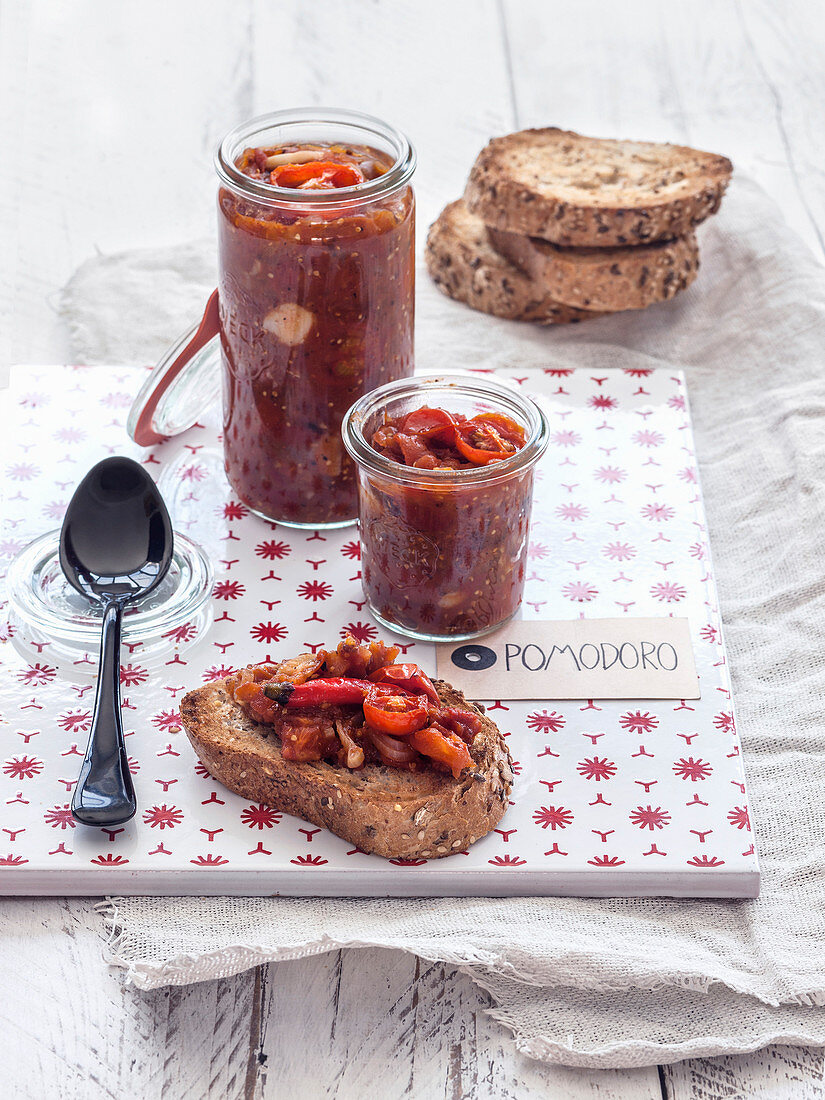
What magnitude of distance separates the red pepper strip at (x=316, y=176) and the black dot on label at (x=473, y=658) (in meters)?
0.77

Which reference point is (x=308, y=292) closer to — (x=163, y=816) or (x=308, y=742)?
(x=308, y=742)

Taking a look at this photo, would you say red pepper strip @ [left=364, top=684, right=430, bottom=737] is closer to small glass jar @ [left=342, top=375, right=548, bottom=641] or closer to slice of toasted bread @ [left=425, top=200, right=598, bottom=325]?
small glass jar @ [left=342, top=375, right=548, bottom=641]

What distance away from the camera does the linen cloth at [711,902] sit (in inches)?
63.7

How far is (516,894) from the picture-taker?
1726mm

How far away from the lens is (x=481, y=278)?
323 centimetres

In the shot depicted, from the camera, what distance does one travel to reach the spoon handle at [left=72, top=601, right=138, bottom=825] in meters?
1.71

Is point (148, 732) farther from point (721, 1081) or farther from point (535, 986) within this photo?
point (721, 1081)

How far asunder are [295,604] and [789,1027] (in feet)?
3.38

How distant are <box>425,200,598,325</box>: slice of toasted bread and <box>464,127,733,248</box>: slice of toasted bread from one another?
13cm

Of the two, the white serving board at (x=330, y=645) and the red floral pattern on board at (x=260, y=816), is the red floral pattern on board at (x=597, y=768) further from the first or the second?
the red floral pattern on board at (x=260, y=816)

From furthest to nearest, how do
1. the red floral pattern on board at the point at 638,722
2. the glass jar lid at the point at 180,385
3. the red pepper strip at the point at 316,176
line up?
1. the glass jar lid at the point at 180,385
2. the red pepper strip at the point at 316,176
3. the red floral pattern on board at the point at 638,722

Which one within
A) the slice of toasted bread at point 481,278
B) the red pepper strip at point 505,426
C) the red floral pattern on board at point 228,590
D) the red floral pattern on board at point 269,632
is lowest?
the slice of toasted bread at point 481,278

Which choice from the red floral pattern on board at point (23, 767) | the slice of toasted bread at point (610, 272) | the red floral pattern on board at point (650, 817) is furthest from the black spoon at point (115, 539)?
the slice of toasted bread at point (610, 272)

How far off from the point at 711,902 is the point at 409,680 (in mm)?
513
